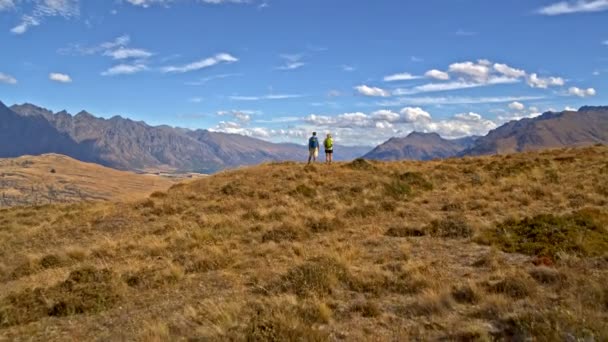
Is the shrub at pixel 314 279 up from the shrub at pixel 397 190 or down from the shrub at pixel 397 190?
down

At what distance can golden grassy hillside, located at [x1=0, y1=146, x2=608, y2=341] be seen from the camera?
791cm

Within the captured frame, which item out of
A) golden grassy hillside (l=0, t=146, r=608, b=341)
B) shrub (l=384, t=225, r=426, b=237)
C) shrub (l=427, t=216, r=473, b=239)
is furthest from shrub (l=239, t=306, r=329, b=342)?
shrub (l=427, t=216, r=473, b=239)

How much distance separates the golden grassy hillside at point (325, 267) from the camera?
26.0 feet

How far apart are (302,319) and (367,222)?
10.7 m

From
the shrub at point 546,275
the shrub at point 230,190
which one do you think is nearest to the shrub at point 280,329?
the shrub at point 546,275

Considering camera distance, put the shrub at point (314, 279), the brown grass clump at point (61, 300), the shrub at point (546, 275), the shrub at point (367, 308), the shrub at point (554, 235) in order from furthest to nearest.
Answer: the shrub at point (554, 235) → the shrub at point (314, 279) → the shrub at point (546, 275) → the brown grass clump at point (61, 300) → the shrub at point (367, 308)

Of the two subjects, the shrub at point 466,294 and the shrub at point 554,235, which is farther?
the shrub at point 554,235

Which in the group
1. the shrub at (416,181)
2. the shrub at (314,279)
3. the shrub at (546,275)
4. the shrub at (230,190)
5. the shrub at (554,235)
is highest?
the shrub at (416,181)

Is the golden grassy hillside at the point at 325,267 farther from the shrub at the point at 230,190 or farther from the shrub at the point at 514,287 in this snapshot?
the shrub at the point at 230,190

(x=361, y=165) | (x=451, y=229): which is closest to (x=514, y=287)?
(x=451, y=229)

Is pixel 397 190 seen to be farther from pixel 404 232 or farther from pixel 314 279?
pixel 314 279

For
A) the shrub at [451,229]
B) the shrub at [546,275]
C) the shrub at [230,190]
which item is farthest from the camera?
the shrub at [230,190]

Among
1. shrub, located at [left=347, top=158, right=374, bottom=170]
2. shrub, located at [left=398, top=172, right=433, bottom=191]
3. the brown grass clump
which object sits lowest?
the brown grass clump

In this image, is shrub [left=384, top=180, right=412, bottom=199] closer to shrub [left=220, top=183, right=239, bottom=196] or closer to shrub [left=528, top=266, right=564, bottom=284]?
shrub [left=220, top=183, right=239, bottom=196]
